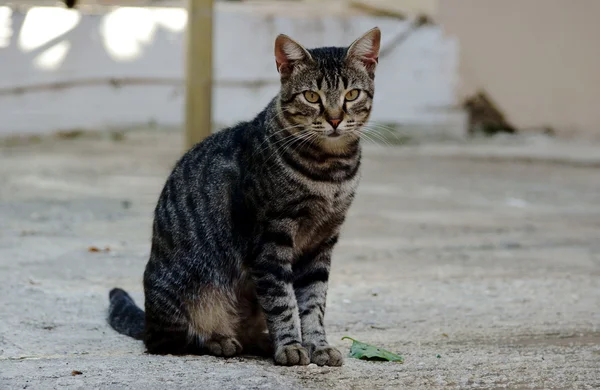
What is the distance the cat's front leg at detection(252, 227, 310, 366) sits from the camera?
353 cm

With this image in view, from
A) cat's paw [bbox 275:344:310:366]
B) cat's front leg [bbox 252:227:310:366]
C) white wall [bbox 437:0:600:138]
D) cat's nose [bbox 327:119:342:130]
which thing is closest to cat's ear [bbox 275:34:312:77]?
cat's nose [bbox 327:119:342:130]

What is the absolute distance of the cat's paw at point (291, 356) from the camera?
11.5ft

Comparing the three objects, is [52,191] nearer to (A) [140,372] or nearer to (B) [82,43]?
(B) [82,43]

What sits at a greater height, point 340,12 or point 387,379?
point 340,12

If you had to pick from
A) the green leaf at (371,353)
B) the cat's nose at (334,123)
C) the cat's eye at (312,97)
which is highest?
the cat's eye at (312,97)

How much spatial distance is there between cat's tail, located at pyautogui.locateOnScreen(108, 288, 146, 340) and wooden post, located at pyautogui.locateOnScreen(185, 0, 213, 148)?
4.02 m

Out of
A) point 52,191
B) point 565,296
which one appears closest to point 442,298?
point 565,296

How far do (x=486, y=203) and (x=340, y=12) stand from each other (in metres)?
4.70

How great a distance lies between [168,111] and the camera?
11188 millimetres

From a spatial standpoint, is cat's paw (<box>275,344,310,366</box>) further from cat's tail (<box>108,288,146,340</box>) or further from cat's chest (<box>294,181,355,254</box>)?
cat's tail (<box>108,288,146,340</box>)

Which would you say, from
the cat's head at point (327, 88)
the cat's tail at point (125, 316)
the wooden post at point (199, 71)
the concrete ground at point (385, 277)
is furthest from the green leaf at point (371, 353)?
the wooden post at point (199, 71)

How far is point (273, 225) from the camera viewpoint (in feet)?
11.6

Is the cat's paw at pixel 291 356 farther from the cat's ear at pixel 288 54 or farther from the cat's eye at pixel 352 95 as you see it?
the cat's ear at pixel 288 54

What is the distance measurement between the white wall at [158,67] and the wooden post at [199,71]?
9.46ft
